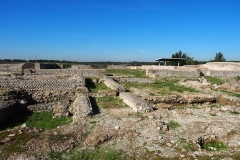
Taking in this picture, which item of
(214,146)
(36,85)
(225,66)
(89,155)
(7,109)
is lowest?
(214,146)

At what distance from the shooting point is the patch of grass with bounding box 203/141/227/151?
272 inches

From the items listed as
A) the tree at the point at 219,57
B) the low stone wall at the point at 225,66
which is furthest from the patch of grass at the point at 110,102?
the tree at the point at 219,57

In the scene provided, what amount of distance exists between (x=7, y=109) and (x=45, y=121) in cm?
194

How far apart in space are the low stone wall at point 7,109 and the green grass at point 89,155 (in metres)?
4.73

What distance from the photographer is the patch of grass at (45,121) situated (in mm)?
8959

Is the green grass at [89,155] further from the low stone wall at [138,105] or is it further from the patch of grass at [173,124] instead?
the low stone wall at [138,105]

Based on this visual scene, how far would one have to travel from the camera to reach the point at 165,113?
32.6 feet

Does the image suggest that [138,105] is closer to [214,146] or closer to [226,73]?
[214,146]

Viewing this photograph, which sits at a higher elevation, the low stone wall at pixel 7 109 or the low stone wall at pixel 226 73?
the low stone wall at pixel 226 73

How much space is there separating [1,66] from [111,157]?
87.5 feet

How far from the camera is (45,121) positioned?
31.3ft

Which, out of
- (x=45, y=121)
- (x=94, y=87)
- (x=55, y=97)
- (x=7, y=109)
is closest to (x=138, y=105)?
(x=45, y=121)

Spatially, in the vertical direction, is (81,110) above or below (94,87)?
below

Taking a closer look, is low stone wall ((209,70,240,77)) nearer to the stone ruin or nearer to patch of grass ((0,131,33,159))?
the stone ruin
